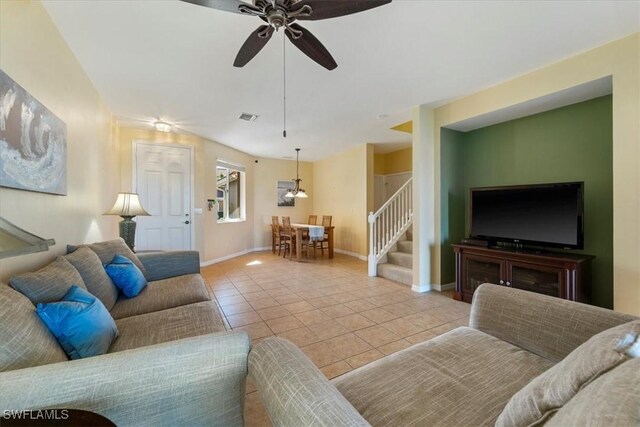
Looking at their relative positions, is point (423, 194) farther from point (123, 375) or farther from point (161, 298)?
point (123, 375)

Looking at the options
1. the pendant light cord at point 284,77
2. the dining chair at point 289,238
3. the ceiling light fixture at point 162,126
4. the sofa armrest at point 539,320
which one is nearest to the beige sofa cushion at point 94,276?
the pendant light cord at point 284,77

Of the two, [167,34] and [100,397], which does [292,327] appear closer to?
[100,397]

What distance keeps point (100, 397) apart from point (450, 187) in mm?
3981

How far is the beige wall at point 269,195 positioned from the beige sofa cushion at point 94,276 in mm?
5143

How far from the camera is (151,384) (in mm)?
808

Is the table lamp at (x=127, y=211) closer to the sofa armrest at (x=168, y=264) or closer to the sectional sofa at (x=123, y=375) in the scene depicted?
Answer: the sofa armrest at (x=168, y=264)

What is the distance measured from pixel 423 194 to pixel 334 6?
8.77ft

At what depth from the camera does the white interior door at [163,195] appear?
4590 millimetres

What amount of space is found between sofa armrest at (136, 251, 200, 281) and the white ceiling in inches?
73.6

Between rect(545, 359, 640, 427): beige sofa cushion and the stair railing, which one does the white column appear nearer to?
the stair railing

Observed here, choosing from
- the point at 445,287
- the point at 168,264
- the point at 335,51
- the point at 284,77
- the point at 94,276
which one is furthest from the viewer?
the point at 445,287

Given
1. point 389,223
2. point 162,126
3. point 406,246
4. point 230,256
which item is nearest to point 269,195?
point 230,256

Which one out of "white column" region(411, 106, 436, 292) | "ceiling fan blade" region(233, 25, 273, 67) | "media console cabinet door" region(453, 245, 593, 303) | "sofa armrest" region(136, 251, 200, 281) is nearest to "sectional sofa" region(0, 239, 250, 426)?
"sofa armrest" region(136, 251, 200, 281)

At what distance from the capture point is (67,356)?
1.12 m
